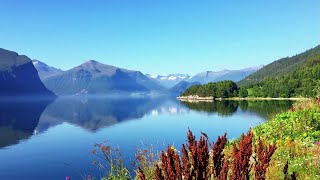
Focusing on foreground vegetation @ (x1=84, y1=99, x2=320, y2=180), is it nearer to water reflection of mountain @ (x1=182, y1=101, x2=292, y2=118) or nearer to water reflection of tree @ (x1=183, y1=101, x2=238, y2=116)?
water reflection of mountain @ (x1=182, y1=101, x2=292, y2=118)

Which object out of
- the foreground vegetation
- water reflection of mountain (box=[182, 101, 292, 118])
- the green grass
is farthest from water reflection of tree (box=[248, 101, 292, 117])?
the foreground vegetation

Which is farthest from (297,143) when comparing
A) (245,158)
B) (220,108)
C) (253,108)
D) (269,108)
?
(220,108)

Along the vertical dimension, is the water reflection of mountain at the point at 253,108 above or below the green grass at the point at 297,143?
below

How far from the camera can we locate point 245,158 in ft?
16.6

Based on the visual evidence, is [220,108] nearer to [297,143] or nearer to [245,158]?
[297,143]

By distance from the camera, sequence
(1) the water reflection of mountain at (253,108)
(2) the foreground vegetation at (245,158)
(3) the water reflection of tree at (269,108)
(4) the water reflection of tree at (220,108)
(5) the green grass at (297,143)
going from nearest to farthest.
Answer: (2) the foreground vegetation at (245,158) → (5) the green grass at (297,143) → (3) the water reflection of tree at (269,108) → (1) the water reflection of mountain at (253,108) → (4) the water reflection of tree at (220,108)

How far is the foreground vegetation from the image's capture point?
494cm

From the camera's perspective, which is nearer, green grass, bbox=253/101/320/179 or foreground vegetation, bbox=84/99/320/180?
foreground vegetation, bbox=84/99/320/180

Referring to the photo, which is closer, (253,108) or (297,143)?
(297,143)

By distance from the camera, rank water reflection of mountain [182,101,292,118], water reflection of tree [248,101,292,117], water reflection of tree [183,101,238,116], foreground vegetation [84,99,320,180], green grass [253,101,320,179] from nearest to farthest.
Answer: foreground vegetation [84,99,320,180], green grass [253,101,320,179], water reflection of tree [248,101,292,117], water reflection of mountain [182,101,292,118], water reflection of tree [183,101,238,116]

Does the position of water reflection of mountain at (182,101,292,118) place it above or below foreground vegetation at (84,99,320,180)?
below

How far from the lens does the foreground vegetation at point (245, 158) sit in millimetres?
4941

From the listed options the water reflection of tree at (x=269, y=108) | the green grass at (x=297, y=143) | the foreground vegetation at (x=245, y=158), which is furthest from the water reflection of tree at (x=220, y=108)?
the foreground vegetation at (x=245, y=158)

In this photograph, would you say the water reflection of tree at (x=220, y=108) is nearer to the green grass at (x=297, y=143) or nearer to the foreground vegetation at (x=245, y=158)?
the green grass at (x=297, y=143)
